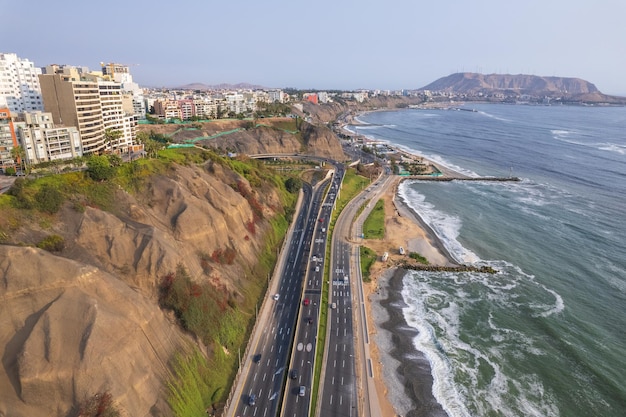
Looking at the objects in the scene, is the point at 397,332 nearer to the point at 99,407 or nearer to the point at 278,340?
the point at 278,340

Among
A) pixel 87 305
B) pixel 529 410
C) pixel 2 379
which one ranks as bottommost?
pixel 529 410

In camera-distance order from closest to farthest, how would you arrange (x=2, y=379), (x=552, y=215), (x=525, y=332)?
(x=2, y=379), (x=525, y=332), (x=552, y=215)

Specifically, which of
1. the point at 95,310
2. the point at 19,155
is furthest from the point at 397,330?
the point at 19,155

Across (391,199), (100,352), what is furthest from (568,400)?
(391,199)

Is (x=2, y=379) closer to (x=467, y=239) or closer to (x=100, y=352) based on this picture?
(x=100, y=352)

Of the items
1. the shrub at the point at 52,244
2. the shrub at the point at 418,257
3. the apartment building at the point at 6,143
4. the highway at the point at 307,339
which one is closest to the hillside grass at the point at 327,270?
the highway at the point at 307,339

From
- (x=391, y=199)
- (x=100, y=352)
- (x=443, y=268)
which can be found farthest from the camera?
(x=391, y=199)
